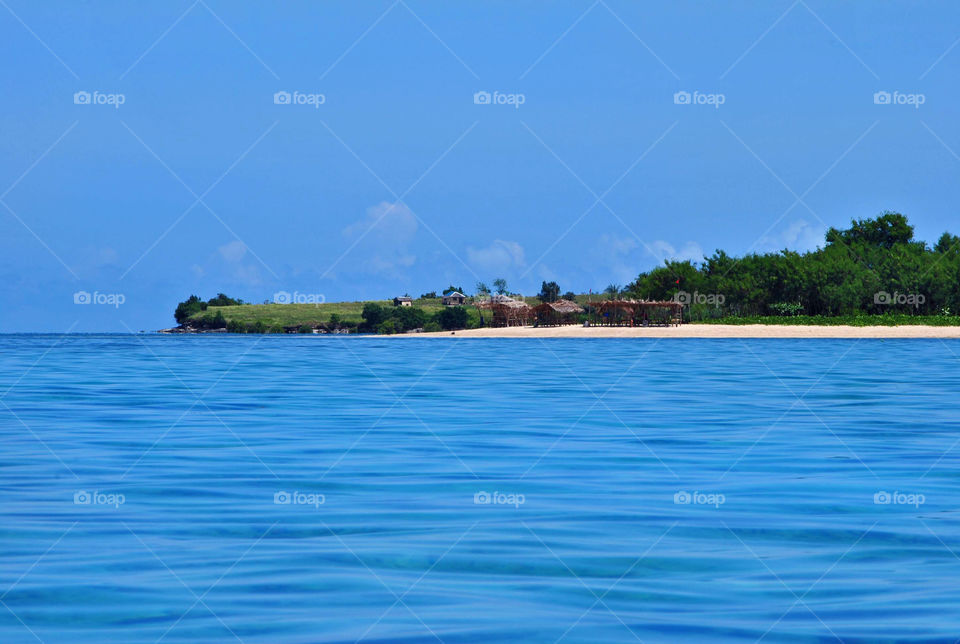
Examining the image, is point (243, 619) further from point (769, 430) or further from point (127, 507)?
point (769, 430)

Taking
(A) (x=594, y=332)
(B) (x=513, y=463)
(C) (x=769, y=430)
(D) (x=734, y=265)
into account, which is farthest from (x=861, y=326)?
(B) (x=513, y=463)

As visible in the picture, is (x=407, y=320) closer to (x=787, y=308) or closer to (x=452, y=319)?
(x=452, y=319)

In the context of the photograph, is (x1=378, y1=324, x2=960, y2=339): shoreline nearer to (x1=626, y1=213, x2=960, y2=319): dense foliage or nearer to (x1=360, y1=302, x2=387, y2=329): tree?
(x1=626, y1=213, x2=960, y2=319): dense foliage

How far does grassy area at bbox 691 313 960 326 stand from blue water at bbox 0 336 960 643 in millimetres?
60747

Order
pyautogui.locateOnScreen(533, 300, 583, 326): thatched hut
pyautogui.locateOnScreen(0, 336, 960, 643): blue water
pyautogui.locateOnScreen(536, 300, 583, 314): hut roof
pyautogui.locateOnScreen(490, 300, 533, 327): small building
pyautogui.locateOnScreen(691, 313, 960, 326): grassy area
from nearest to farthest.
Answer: pyautogui.locateOnScreen(0, 336, 960, 643): blue water, pyautogui.locateOnScreen(691, 313, 960, 326): grassy area, pyautogui.locateOnScreen(536, 300, 583, 314): hut roof, pyautogui.locateOnScreen(490, 300, 533, 327): small building, pyautogui.locateOnScreen(533, 300, 583, 326): thatched hut

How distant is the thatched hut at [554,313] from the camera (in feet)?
312

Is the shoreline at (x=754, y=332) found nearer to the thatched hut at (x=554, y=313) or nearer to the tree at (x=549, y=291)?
the thatched hut at (x=554, y=313)

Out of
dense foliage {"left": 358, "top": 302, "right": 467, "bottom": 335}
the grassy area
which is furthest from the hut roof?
the grassy area

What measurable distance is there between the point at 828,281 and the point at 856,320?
32.5ft

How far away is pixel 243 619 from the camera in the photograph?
695 cm

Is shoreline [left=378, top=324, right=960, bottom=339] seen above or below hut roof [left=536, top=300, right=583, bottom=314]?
below

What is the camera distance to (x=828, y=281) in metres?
89.4

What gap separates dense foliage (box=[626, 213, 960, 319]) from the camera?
8631 centimetres

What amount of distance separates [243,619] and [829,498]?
686 centimetres
